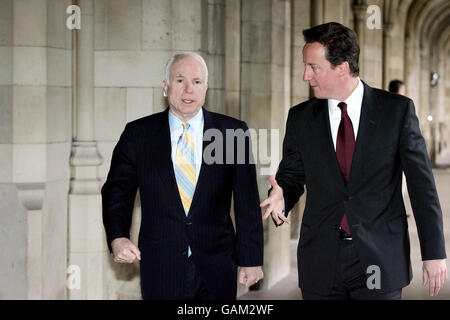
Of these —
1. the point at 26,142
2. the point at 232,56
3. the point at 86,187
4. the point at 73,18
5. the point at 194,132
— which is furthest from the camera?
the point at 232,56

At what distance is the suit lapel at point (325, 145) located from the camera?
4.11m

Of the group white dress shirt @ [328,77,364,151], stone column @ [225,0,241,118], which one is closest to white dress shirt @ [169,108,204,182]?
white dress shirt @ [328,77,364,151]

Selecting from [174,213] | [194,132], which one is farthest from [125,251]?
[194,132]

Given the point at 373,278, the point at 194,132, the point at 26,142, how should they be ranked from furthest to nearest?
1. the point at 26,142
2. the point at 194,132
3. the point at 373,278

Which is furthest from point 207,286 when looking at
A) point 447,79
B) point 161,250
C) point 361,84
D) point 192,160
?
point 447,79

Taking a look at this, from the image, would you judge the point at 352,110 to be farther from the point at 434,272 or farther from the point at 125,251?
the point at 125,251

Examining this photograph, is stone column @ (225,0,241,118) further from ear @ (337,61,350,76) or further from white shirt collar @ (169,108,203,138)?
ear @ (337,61,350,76)

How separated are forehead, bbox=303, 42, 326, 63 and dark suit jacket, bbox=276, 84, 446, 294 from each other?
27 cm

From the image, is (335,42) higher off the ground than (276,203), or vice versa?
(335,42)

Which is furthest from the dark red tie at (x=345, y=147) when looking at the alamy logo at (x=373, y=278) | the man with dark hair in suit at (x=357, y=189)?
the alamy logo at (x=373, y=278)

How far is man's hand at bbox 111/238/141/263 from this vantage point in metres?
4.16

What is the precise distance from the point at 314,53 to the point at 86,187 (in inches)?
143

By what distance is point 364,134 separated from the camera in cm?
411

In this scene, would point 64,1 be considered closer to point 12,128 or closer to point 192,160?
point 12,128
